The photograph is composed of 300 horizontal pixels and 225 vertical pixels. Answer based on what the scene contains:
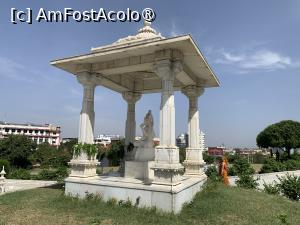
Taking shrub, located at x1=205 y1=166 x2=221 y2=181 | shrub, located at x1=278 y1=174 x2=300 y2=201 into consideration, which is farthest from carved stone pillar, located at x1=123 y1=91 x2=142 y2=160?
shrub, located at x1=278 y1=174 x2=300 y2=201

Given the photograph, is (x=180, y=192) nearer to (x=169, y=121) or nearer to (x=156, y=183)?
(x=156, y=183)

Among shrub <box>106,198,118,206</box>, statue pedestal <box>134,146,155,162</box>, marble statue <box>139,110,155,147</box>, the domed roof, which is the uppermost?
the domed roof

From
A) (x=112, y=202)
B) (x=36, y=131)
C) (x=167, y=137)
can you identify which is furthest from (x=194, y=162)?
(x=36, y=131)

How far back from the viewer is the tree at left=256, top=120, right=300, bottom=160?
50.9 metres

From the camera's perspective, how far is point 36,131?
115375 mm

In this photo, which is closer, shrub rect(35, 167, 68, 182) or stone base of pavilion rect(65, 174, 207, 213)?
stone base of pavilion rect(65, 174, 207, 213)

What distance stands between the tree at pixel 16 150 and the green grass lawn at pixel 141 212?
44.5 metres

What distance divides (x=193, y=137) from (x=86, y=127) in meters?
4.95

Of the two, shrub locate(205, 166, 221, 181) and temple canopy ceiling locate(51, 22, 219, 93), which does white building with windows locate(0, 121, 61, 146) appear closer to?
shrub locate(205, 166, 221, 181)

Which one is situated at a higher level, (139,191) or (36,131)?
(36,131)

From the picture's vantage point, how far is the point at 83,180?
10.5 meters

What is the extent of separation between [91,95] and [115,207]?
4.74m

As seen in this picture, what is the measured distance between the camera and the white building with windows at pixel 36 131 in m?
108

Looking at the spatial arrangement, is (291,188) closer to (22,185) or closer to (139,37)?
(139,37)
